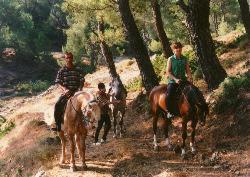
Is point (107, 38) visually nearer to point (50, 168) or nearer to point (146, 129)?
point (146, 129)

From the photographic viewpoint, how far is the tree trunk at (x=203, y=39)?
15867 millimetres

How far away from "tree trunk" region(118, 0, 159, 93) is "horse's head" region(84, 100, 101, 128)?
26.0 ft

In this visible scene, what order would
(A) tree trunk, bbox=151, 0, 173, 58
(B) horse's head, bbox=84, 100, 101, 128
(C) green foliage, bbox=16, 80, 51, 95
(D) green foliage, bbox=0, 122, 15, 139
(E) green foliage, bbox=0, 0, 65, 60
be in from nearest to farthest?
(B) horse's head, bbox=84, 100, 101, 128
(A) tree trunk, bbox=151, 0, 173, 58
(D) green foliage, bbox=0, 122, 15, 139
(C) green foliage, bbox=16, 80, 51, 95
(E) green foliage, bbox=0, 0, 65, 60

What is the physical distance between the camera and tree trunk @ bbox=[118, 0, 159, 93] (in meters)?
18.4

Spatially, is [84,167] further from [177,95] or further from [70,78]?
[177,95]

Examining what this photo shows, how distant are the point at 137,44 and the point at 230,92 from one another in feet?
16.6

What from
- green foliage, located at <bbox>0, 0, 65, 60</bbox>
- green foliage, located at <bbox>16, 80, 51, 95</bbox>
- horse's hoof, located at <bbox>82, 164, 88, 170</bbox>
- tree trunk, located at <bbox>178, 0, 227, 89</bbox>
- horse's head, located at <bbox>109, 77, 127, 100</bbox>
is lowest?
horse's hoof, located at <bbox>82, 164, 88, 170</bbox>

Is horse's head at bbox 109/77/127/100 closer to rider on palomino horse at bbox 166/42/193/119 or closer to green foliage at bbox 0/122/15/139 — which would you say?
rider on palomino horse at bbox 166/42/193/119

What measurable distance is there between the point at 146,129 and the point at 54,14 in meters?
83.8

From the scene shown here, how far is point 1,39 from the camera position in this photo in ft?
248

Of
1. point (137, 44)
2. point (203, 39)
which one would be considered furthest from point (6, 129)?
point (203, 39)

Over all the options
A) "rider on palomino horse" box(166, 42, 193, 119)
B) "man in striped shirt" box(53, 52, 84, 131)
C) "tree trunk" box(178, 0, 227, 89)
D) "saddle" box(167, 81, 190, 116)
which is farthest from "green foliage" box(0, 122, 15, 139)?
"rider on palomino horse" box(166, 42, 193, 119)

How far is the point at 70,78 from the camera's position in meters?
12.8

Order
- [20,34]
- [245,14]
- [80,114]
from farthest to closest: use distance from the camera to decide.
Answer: [20,34] → [245,14] → [80,114]
